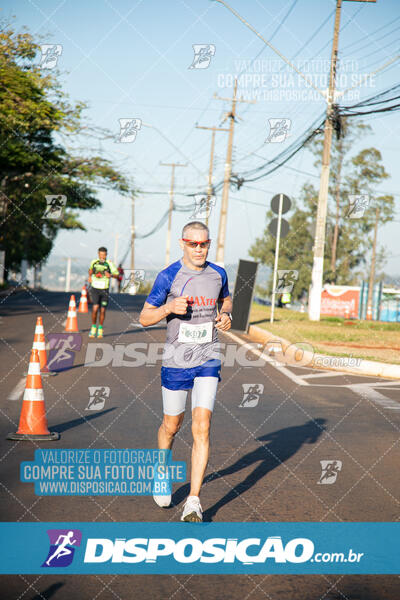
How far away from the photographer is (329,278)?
191ft

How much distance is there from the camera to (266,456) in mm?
6777

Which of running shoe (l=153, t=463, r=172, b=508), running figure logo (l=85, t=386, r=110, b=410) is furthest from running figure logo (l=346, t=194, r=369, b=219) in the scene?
running shoe (l=153, t=463, r=172, b=508)

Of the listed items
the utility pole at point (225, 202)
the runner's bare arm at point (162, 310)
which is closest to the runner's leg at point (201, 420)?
the runner's bare arm at point (162, 310)

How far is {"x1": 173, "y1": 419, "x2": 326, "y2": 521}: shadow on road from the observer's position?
5.49 metres

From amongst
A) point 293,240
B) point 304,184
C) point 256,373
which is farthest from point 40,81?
point 293,240

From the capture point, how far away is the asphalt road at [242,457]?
3926mm

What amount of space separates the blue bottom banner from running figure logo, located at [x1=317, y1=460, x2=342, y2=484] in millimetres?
1116

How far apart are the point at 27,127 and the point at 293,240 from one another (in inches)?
1777

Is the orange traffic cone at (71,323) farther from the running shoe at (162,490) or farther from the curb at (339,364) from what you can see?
the running shoe at (162,490)

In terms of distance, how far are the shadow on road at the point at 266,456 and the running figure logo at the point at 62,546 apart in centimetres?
89

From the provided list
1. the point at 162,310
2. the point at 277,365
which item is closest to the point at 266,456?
the point at 162,310

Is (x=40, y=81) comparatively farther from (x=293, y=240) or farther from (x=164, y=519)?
(x=293, y=240)

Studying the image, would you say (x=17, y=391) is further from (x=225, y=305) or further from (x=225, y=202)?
(x=225, y=202)

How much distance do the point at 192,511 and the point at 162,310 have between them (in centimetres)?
133
